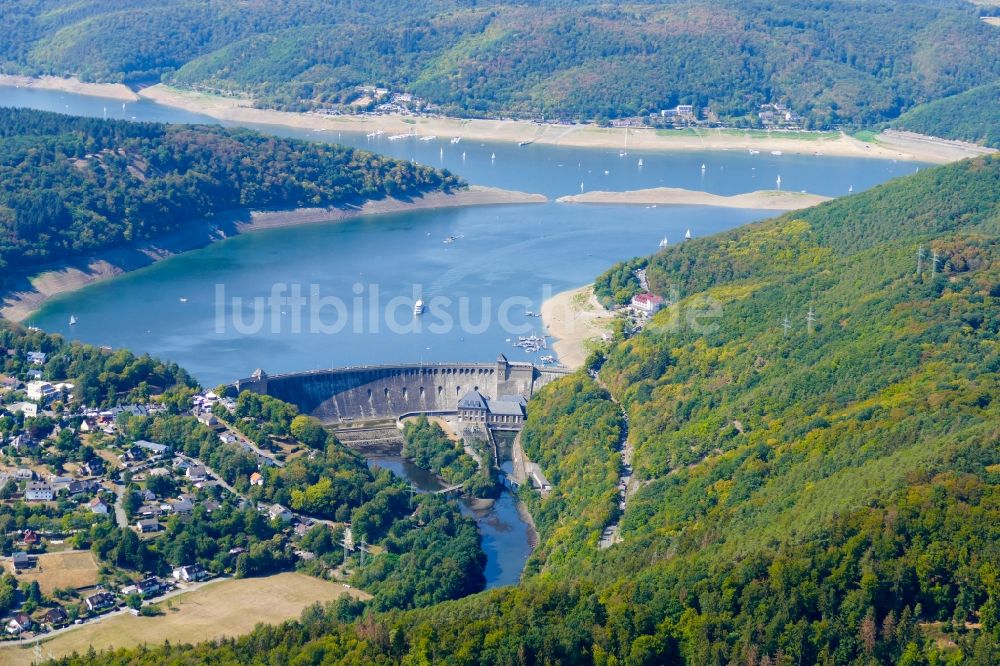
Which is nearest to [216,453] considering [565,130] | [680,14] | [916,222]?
[916,222]

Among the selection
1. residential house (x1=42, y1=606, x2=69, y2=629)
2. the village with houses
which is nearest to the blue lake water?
the village with houses

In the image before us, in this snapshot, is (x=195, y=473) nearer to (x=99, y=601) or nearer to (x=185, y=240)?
(x=99, y=601)

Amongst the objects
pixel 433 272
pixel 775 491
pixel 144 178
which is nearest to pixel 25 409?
pixel 775 491

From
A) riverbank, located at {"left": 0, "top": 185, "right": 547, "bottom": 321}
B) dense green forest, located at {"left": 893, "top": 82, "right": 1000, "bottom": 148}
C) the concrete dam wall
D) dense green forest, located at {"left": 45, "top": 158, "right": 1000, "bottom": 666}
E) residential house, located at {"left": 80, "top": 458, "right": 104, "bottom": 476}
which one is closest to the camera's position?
dense green forest, located at {"left": 45, "top": 158, "right": 1000, "bottom": 666}

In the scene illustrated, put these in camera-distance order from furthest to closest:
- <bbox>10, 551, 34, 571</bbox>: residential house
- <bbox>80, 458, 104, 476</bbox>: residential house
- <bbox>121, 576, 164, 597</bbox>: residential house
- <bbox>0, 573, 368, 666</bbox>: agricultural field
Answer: <bbox>80, 458, 104, 476</bbox>: residential house → <bbox>10, 551, 34, 571</bbox>: residential house → <bbox>121, 576, 164, 597</bbox>: residential house → <bbox>0, 573, 368, 666</bbox>: agricultural field

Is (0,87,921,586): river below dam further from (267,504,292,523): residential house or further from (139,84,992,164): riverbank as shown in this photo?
(267,504,292,523): residential house

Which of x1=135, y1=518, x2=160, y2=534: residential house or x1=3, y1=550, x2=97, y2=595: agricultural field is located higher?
x1=135, y1=518, x2=160, y2=534: residential house

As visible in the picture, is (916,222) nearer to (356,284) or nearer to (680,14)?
(356,284)
